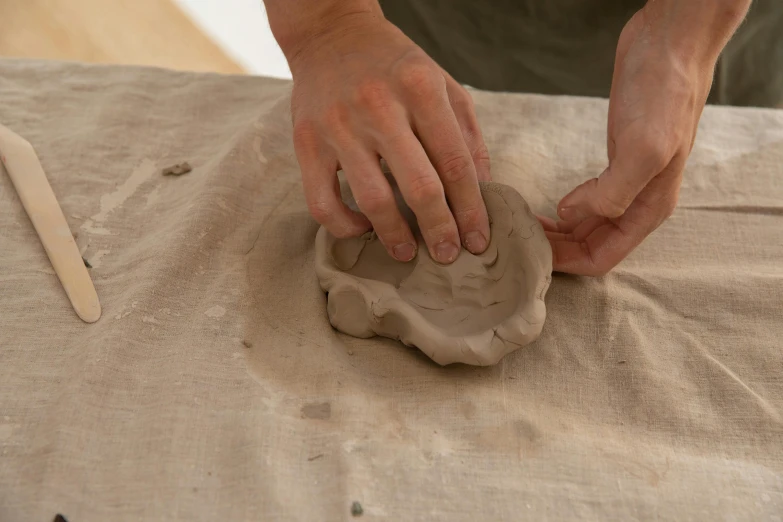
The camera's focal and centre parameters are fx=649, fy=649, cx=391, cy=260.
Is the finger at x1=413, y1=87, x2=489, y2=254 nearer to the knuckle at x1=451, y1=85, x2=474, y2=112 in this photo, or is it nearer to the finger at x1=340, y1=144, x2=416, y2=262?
the finger at x1=340, y1=144, x2=416, y2=262

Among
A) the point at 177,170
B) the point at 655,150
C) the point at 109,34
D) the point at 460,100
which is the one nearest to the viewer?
the point at 655,150

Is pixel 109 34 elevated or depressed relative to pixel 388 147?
depressed

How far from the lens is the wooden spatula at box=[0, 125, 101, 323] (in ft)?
4.10

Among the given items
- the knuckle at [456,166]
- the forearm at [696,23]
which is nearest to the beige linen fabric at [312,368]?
the knuckle at [456,166]

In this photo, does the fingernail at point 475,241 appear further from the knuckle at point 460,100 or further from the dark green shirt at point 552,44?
the dark green shirt at point 552,44

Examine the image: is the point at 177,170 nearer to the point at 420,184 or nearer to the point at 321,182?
the point at 321,182

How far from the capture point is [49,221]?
4.49 feet

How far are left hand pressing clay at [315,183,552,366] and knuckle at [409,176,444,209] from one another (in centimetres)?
14

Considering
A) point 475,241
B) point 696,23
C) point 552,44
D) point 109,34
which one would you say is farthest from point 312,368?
point 109,34

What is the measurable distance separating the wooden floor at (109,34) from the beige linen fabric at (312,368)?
1317 mm

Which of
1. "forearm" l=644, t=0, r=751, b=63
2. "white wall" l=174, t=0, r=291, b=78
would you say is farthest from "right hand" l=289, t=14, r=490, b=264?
"white wall" l=174, t=0, r=291, b=78

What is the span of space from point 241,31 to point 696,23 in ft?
8.49

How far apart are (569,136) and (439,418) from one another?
94 centimetres

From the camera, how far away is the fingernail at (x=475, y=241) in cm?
120
